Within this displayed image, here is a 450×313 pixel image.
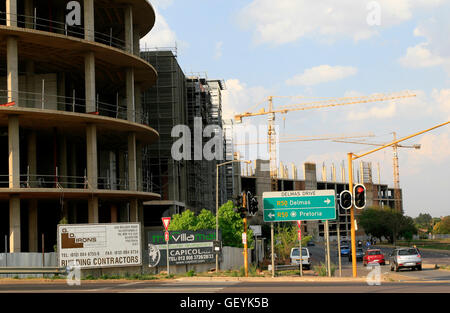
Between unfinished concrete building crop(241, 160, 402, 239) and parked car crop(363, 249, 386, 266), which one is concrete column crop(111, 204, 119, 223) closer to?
parked car crop(363, 249, 386, 266)

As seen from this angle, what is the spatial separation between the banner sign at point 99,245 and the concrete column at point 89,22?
14938 millimetres

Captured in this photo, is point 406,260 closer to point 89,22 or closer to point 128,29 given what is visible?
point 128,29

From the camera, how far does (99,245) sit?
105 ft

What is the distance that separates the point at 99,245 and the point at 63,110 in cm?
1925

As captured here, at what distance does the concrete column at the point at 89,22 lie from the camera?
4041 centimetres

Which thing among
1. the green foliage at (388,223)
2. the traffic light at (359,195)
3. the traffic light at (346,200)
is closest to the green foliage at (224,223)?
the traffic light at (346,200)

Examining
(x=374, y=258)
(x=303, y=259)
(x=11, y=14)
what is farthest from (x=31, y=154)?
(x=374, y=258)

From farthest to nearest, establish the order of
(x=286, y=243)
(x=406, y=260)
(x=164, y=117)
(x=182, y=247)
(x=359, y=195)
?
1. (x=164, y=117)
2. (x=286, y=243)
3. (x=406, y=260)
4. (x=182, y=247)
5. (x=359, y=195)

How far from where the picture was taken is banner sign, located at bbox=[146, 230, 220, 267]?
36844 millimetres

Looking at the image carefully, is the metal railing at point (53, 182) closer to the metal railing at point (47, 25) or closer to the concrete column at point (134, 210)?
the concrete column at point (134, 210)

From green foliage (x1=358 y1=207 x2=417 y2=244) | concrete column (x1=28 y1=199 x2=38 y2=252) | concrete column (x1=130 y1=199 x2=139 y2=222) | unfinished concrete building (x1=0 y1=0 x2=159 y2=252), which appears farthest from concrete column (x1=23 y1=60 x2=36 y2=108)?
green foliage (x1=358 y1=207 x2=417 y2=244)
